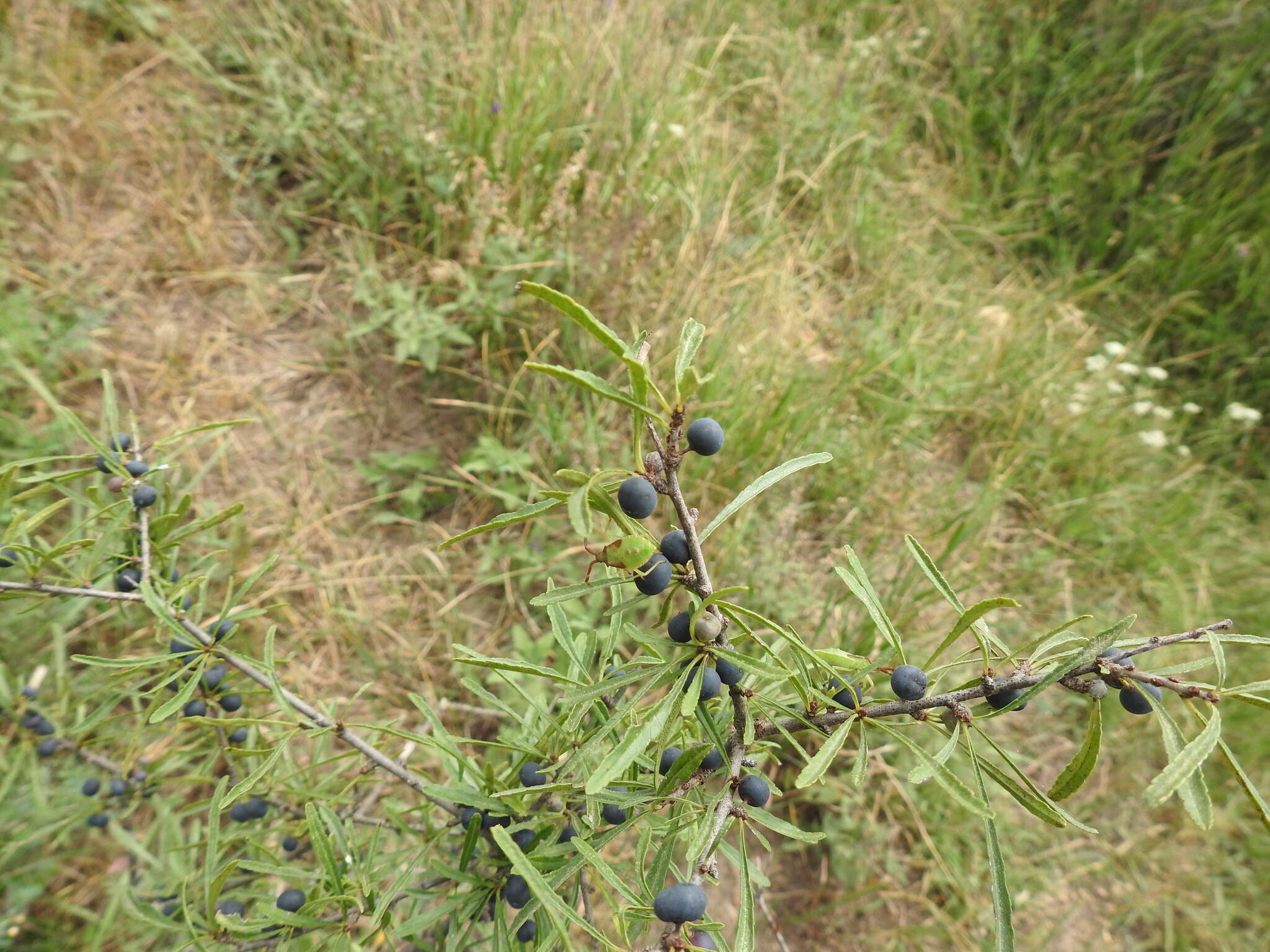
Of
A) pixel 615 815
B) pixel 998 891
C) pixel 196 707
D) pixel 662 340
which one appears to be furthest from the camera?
pixel 662 340

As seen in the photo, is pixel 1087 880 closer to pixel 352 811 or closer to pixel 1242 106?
pixel 352 811

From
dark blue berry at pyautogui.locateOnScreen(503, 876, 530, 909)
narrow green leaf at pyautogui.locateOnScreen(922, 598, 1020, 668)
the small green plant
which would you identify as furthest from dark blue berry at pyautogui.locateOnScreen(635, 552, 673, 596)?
dark blue berry at pyautogui.locateOnScreen(503, 876, 530, 909)

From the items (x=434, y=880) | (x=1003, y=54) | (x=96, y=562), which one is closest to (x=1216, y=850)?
(x=434, y=880)

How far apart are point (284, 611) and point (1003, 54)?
16.0 ft

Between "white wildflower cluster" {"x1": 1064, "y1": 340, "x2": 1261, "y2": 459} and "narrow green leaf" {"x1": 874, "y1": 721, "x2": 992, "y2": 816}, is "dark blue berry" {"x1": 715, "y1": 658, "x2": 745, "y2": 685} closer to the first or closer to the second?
"narrow green leaf" {"x1": 874, "y1": 721, "x2": 992, "y2": 816}

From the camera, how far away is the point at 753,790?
629mm

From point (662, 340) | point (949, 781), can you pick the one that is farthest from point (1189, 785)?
point (662, 340)

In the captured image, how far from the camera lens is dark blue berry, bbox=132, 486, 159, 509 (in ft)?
2.83

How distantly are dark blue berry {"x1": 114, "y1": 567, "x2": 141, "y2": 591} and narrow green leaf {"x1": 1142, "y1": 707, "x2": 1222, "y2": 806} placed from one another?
1.04 metres

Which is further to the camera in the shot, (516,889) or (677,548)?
(516,889)

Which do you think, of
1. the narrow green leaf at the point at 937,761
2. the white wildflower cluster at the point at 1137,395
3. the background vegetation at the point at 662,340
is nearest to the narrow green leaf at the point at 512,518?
the narrow green leaf at the point at 937,761

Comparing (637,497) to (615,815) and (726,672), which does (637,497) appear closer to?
(726,672)

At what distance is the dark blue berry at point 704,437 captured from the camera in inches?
21.2

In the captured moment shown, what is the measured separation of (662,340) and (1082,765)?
2027 millimetres
